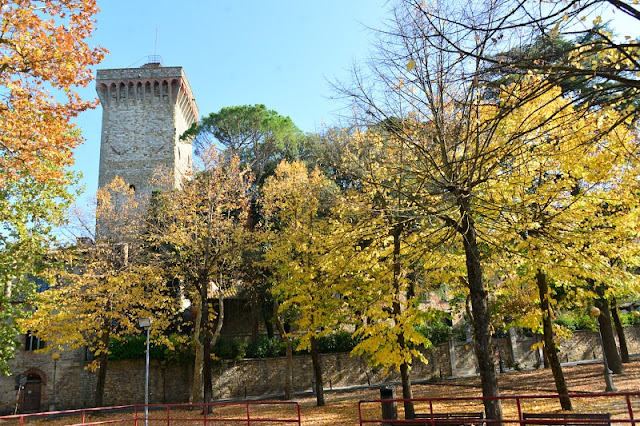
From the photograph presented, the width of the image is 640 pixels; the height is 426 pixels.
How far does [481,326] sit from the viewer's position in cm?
893

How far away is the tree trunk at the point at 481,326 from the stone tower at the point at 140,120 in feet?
117

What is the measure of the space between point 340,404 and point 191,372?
30.8ft

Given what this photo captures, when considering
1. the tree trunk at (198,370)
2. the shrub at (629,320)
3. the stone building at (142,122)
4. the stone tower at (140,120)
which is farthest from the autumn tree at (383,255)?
the stone tower at (140,120)

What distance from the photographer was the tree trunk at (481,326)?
339 inches

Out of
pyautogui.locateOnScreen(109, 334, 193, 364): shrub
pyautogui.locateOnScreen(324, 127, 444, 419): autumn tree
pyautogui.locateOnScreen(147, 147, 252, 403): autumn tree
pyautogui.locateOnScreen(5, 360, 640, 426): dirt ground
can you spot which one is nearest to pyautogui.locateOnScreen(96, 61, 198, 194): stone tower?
pyautogui.locateOnScreen(109, 334, 193, 364): shrub

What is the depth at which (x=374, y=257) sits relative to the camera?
13242 millimetres

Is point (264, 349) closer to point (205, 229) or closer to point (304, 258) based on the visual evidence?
point (205, 229)

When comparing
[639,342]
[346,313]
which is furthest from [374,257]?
[639,342]

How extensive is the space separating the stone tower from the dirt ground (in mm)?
25296

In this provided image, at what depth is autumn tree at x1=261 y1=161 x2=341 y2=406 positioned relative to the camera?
1598cm

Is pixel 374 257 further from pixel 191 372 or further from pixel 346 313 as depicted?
pixel 191 372

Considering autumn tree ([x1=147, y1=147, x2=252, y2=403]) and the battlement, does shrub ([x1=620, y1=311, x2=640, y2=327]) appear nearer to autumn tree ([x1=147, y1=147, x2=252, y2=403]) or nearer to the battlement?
autumn tree ([x1=147, y1=147, x2=252, y2=403])

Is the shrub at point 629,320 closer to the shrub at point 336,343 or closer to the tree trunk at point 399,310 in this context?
the shrub at point 336,343

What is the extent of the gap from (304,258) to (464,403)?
23.6 ft
